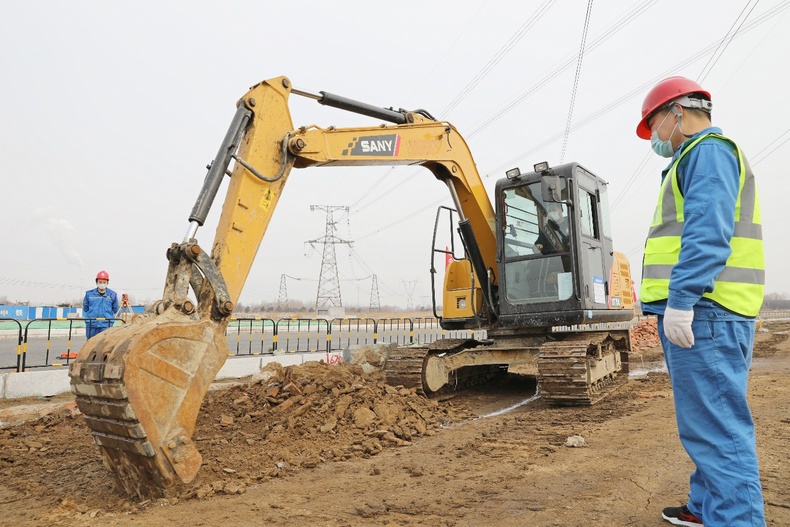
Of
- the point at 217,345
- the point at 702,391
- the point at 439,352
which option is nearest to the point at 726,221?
the point at 702,391

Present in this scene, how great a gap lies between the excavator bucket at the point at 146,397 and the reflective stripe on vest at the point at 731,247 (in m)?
3.06

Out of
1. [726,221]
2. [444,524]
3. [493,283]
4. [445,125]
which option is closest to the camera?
[726,221]

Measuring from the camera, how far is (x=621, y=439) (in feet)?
17.7

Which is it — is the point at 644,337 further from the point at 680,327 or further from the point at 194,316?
the point at 680,327

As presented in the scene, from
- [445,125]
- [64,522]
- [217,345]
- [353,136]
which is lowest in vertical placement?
[64,522]

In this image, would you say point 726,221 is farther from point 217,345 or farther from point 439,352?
point 439,352

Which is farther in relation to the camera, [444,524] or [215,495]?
[215,495]

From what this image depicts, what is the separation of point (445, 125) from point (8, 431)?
6.30m

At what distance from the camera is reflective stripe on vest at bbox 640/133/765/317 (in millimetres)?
2596

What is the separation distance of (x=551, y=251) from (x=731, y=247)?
4.89m

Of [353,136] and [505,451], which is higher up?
[353,136]

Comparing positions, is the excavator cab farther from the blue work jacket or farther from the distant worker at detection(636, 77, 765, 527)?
the blue work jacket

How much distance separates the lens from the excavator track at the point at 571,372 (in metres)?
6.95

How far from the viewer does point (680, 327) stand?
253 cm
